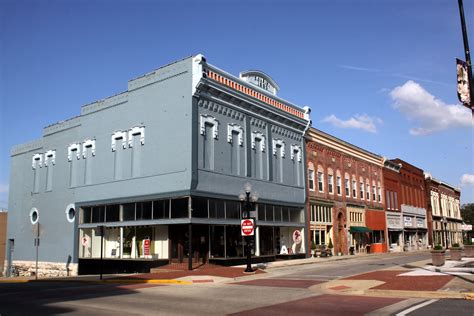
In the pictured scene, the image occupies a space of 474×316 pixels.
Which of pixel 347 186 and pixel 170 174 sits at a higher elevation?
pixel 347 186

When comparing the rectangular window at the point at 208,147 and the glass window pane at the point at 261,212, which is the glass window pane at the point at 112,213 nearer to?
the rectangular window at the point at 208,147

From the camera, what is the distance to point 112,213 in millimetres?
31172

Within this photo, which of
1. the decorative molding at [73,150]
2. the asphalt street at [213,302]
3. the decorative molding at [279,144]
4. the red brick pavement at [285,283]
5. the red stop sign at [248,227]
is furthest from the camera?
the decorative molding at [73,150]

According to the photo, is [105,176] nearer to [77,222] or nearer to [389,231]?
[77,222]

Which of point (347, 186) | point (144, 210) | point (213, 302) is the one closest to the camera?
point (213, 302)

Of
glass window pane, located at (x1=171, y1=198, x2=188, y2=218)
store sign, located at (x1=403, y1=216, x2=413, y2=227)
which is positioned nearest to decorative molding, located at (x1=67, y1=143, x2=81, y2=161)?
glass window pane, located at (x1=171, y1=198, x2=188, y2=218)

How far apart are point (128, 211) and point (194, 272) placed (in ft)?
26.4

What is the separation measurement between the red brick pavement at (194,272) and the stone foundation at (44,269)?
11.4m

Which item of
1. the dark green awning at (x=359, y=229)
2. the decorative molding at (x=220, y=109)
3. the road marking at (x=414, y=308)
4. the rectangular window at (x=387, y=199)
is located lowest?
the road marking at (x=414, y=308)

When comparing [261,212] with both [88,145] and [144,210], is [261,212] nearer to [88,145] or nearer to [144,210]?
[144,210]

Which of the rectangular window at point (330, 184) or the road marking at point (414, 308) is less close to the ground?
the rectangular window at point (330, 184)

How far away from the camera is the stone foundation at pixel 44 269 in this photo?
34309 millimetres

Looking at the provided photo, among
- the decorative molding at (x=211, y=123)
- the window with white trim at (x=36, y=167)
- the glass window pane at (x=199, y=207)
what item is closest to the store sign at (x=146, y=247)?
the glass window pane at (x=199, y=207)

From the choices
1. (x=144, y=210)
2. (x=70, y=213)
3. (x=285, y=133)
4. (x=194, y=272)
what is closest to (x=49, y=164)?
(x=70, y=213)
